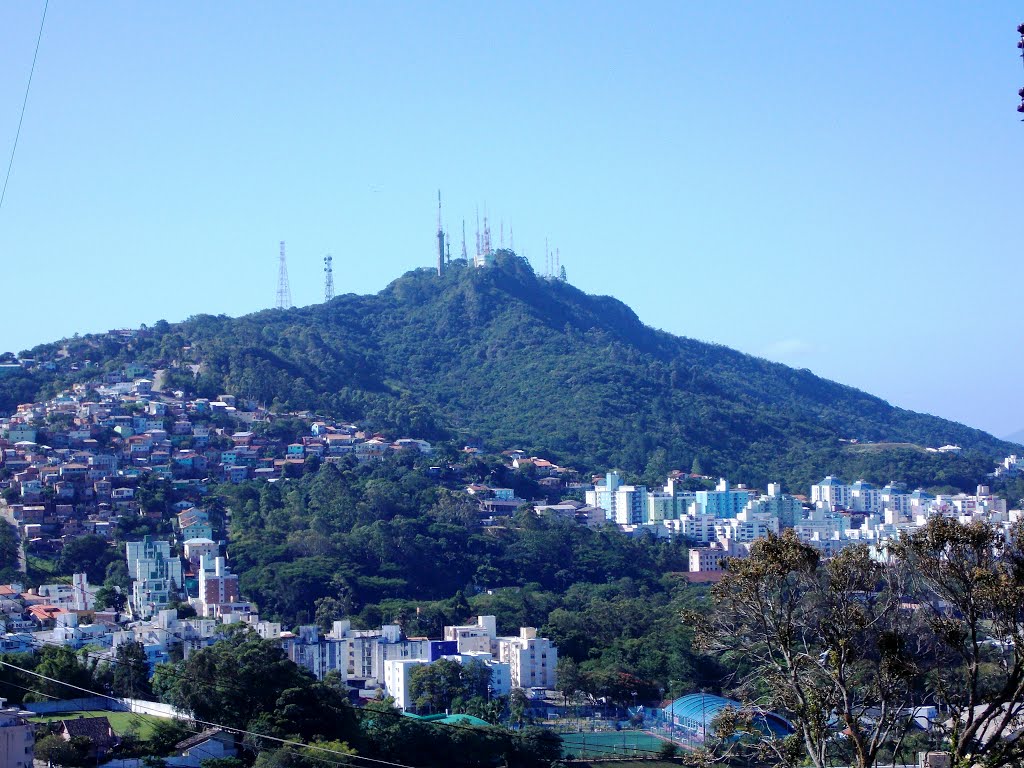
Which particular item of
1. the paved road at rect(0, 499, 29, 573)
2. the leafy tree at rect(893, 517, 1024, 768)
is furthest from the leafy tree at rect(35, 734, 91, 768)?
the paved road at rect(0, 499, 29, 573)

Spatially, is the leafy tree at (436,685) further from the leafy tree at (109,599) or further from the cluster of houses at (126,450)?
the cluster of houses at (126,450)

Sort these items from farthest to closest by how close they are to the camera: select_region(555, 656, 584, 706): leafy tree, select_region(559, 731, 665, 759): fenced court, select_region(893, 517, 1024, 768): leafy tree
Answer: select_region(555, 656, 584, 706): leafy tree, select_region(559, 731, 665, 759): fenced court, select_region(893, 517, 1024, 768): leafy tree

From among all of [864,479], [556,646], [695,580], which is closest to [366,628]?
[556,646]

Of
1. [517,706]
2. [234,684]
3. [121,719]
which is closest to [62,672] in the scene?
[121,719]

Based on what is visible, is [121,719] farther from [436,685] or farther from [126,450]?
[126,450]

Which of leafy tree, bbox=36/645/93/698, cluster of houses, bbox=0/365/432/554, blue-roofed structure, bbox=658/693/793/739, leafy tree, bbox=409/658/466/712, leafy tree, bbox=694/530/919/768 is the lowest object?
blue-roofed structure, bbox=658/693/793/739

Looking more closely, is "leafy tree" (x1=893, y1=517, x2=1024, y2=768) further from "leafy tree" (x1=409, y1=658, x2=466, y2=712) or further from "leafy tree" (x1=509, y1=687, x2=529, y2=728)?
"leafy tree" (x1=409, y1=658, x2=466, y2=712)

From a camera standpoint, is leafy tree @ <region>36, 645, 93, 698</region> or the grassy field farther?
leafy tree @ <region>36, 645, 93, 698</region>
